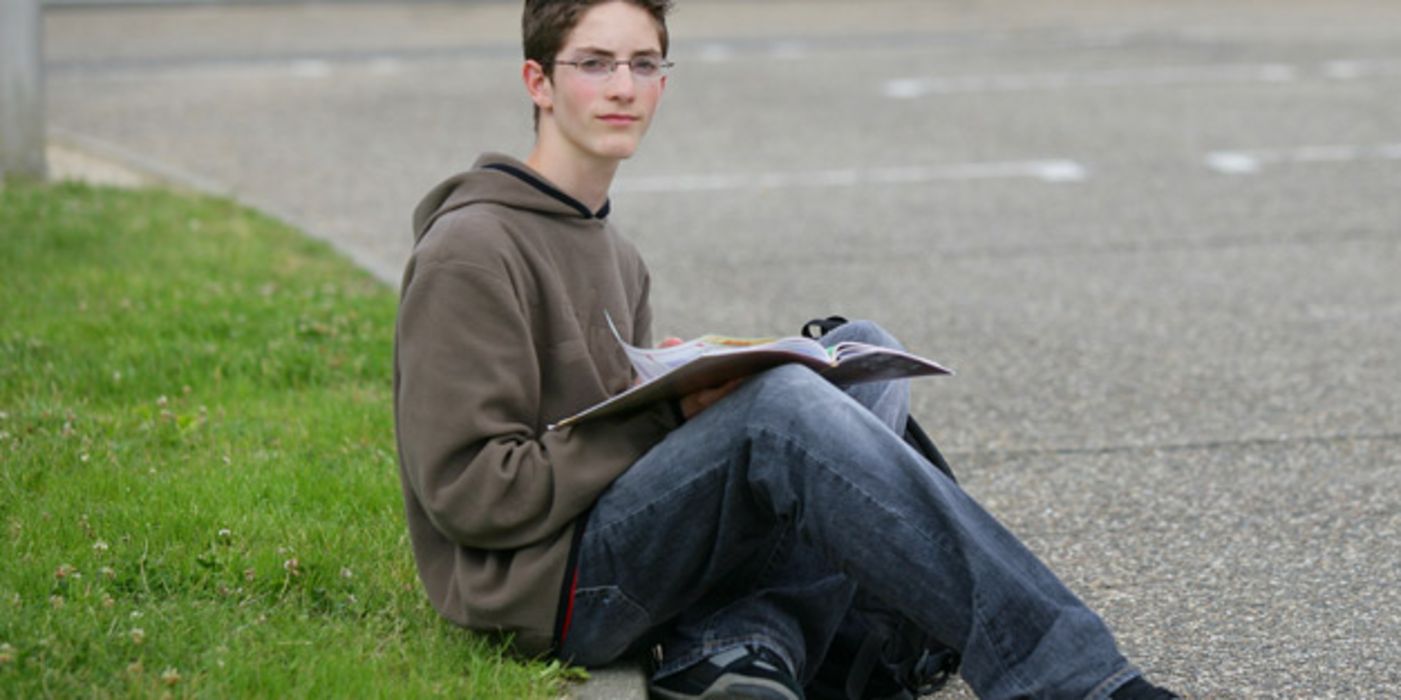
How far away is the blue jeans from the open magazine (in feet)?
0.14

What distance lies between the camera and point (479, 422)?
3.67 metres

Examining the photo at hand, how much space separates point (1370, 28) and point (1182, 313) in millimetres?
11061

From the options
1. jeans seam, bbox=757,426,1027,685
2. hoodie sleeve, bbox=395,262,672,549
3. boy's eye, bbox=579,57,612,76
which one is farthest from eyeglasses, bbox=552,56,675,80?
jeans seam, bbox=757,426,1027,685

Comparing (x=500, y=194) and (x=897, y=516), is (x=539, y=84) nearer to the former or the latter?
(x=500, y=194)

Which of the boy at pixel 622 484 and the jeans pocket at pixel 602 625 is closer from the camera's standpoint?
the boy at pixel 622 484

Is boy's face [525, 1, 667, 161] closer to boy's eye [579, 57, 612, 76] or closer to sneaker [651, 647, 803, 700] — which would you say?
boy's eye [579, 57, 612, 76]

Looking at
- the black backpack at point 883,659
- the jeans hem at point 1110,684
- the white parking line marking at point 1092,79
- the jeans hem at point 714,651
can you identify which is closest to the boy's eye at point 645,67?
the black backpack at point 883,659

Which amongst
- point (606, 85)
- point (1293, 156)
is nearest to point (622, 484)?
point (606, 85)

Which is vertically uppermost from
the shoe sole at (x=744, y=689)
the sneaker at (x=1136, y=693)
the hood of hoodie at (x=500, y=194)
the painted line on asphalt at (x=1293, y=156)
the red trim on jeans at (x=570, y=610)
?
the hood of hoodie at (x=500, y=194)

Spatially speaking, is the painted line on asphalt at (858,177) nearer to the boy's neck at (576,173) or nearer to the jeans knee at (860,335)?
the jeans knee at (860,335)

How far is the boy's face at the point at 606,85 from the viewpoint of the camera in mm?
3930

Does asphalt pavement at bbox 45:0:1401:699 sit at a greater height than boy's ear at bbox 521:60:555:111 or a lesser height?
lesser

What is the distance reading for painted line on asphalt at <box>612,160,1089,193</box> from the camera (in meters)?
10.8

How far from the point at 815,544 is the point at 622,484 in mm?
365
